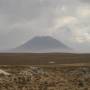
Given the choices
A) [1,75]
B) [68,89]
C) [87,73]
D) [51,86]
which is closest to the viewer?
[68,89]

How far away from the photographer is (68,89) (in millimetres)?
29594

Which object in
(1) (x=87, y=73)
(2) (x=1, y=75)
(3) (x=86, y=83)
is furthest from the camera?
(1) (x=87, y=73)

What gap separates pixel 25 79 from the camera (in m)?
34.9

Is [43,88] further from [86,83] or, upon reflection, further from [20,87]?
[86,83]

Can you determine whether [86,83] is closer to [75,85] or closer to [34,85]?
[75,85]

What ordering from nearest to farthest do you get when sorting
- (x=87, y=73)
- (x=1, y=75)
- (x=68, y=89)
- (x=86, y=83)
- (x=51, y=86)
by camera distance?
(x=68, y=89) < (x=51, y=86) < (x=86, y=83) < (x=1, y=75) < (x=87, y=73)

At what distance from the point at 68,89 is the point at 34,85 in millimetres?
4126

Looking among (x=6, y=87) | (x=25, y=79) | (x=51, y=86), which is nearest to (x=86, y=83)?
(x=51, y=86)

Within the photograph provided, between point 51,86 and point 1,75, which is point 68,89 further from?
point 1,75

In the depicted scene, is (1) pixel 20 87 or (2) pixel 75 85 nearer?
(1) pixel 20 87

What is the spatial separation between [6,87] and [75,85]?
7466 millimetres

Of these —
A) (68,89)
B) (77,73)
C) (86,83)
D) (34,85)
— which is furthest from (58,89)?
(77,73)

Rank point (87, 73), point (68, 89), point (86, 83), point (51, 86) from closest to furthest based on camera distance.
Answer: point (68, 89) < point (51, 86) < point (86, 83) < point (87, 73)

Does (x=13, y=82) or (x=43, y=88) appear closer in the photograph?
(x=43, y=88)
